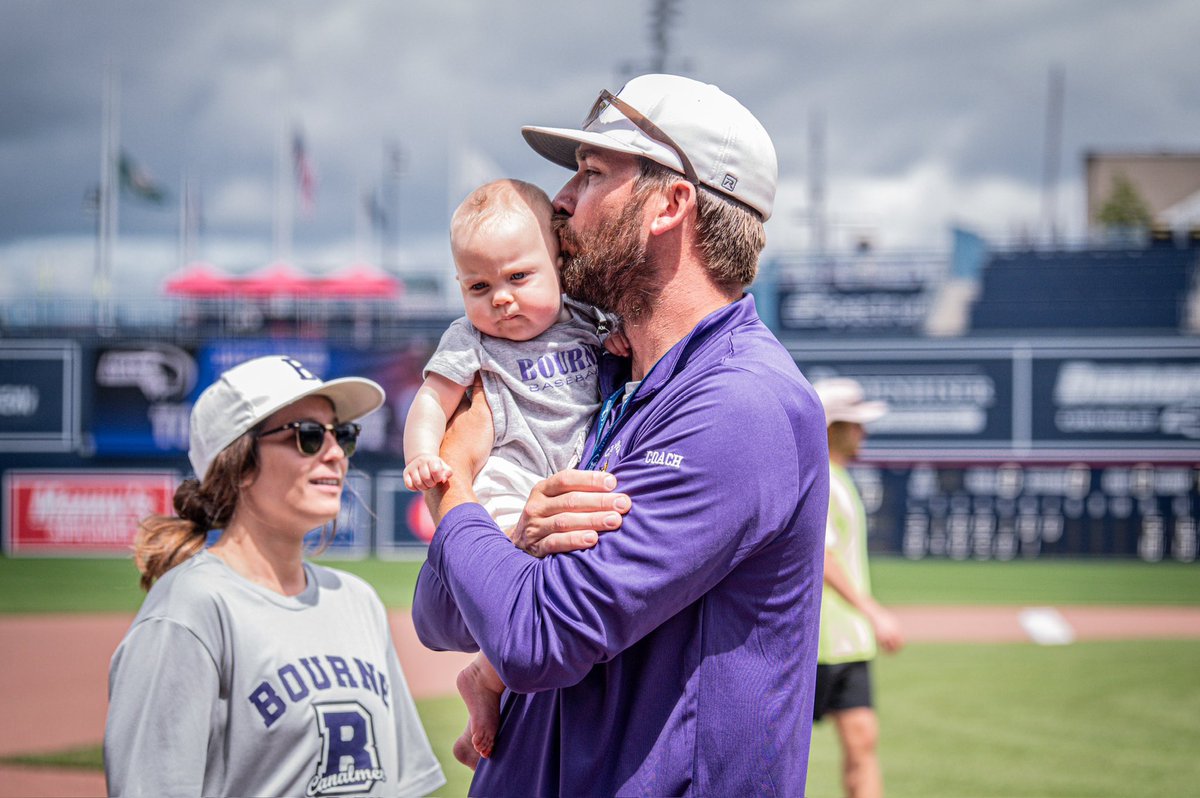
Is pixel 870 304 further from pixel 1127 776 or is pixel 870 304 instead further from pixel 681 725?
pixel 681 725

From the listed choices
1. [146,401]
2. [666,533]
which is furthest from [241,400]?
[146,401]

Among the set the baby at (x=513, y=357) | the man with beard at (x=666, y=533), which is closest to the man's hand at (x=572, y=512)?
the man with beard at (x=666, y=533)

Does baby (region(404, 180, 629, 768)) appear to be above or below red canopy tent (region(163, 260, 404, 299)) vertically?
below

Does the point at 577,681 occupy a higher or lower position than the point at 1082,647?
higher

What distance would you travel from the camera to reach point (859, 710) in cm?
568

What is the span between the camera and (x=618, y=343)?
249 centimetres

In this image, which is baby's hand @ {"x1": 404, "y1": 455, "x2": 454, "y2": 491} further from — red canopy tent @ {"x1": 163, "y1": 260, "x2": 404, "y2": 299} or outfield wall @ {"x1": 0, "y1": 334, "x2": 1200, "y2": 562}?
red canopy tent @ {"x1": 163, "y1": 260, "x2": 404, "y2": 299}

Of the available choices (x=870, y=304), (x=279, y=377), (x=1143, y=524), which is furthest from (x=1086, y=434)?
(x=279, y=377)

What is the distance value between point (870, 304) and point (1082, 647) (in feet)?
40.8

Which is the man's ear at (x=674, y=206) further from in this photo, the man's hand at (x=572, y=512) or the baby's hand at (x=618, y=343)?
the man's hand at (x=572, y=512)

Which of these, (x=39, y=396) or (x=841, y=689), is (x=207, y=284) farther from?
(x=841, y=689)

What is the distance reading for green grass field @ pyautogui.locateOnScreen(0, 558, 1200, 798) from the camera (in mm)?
7145

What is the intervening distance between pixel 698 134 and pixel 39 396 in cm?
2468

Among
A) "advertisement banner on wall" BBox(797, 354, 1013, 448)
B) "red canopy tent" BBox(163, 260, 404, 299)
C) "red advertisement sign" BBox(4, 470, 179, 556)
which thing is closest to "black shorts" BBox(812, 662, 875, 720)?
"advertisement banner on wall" BBox(797, 354, 1013, 448)
